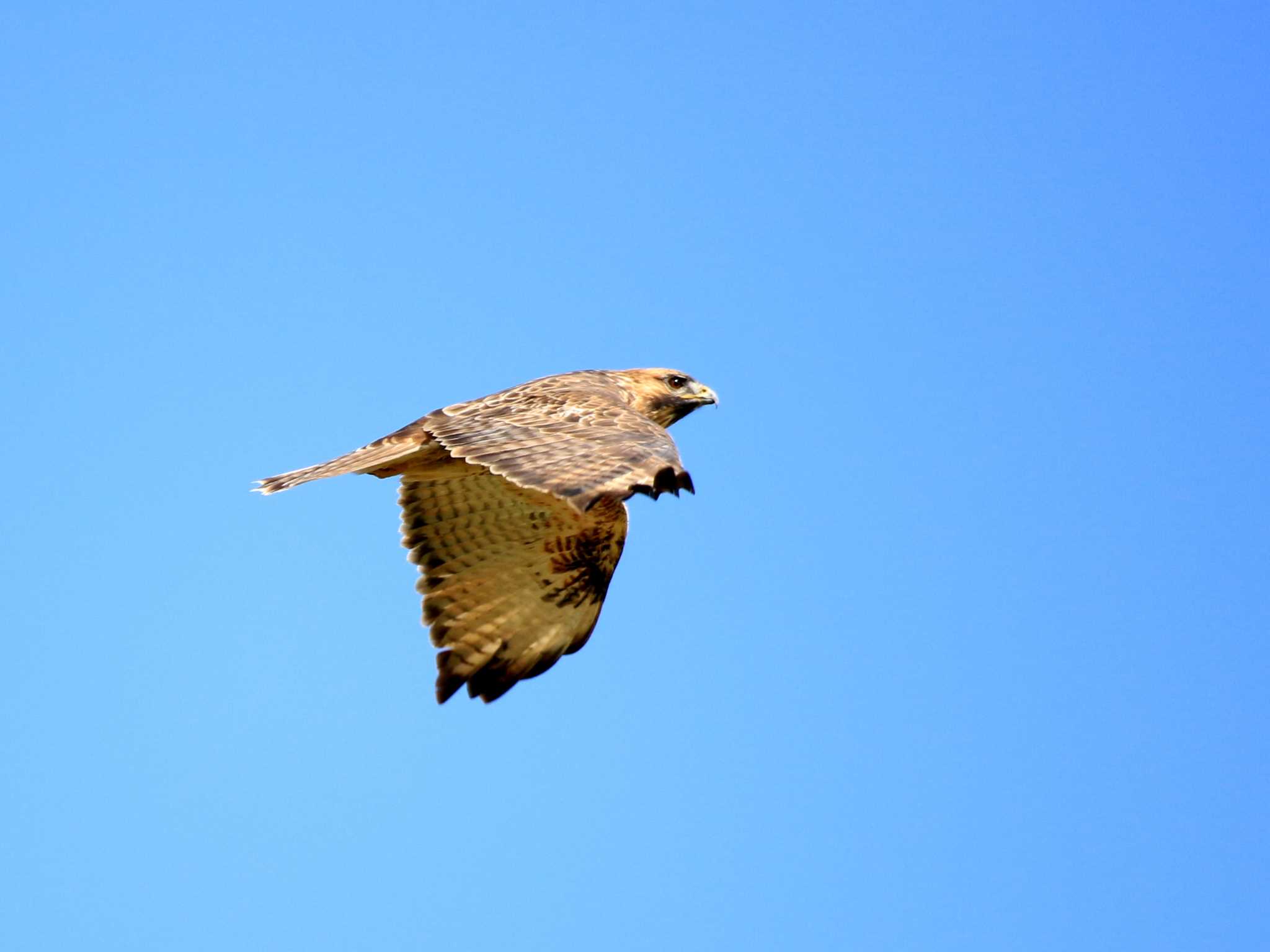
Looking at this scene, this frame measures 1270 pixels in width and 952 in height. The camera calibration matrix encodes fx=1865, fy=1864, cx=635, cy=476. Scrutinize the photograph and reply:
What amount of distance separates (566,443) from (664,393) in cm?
290

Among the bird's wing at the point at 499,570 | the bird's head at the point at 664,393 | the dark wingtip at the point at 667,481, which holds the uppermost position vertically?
the bird's head at the point at 664,393

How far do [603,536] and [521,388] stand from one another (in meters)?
0.93

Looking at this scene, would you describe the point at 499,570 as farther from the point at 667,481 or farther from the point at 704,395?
the point at 667,481

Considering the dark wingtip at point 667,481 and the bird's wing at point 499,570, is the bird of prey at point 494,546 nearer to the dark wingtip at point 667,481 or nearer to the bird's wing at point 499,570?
the bird's wing at point 499,570

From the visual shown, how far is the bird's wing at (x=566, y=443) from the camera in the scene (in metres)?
7.00

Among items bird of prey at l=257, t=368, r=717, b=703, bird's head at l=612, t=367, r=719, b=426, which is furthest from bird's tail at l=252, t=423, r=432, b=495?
bird's head at l=612, t=367, r=719, b=426

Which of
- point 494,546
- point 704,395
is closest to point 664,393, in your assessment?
point 704,395

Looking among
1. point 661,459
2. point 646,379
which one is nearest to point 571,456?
point 661,459

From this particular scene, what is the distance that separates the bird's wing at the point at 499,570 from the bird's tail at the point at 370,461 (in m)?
0.32

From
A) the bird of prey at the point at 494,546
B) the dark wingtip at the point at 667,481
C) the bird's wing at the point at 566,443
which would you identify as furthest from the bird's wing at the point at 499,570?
the dark wingtip at the point at 667,481

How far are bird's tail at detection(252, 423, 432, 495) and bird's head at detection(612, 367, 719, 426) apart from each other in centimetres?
151

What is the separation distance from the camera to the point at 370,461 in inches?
363

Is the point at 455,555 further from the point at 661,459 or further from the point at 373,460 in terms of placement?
the point at 661,459

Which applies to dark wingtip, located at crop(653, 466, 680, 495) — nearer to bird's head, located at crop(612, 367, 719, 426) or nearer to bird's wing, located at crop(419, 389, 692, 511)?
bird's wing, located at crop(419, 389, 692, 511)
